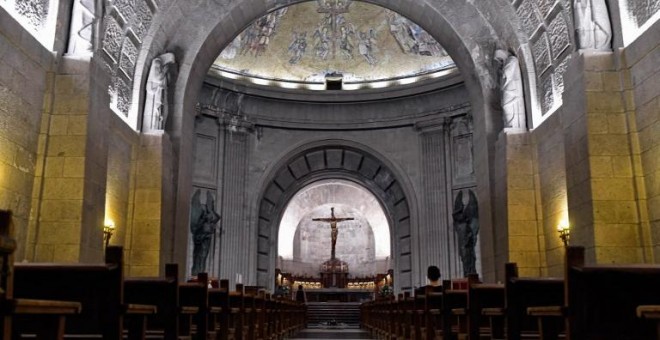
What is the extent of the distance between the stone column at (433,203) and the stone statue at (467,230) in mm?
746

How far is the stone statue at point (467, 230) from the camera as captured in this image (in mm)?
19953

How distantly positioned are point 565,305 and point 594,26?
20.9ft

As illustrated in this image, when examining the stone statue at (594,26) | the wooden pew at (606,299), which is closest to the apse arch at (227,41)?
the stone statue at (594,26)

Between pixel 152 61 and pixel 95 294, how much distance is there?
920cm

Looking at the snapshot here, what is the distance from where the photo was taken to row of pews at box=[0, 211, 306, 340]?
2.52m

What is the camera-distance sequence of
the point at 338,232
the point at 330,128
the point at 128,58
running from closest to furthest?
the point at 128,58
the point at 330,128
the point at 338,232

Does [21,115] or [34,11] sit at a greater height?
[34,11]

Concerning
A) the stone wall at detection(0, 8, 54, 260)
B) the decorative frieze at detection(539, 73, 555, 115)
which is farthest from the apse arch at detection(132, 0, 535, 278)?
the stone wall at detection(0, 8, 54, 260)

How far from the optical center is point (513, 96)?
12273mm

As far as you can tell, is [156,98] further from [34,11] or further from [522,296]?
[522,296]

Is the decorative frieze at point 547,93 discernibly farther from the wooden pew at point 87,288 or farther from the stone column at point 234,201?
the stone column at point 234,201

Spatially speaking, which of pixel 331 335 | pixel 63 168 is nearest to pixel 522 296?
pixel 63 168

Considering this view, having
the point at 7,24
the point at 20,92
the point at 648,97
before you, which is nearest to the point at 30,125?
the point at 20,92

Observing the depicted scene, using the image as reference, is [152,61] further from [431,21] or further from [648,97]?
[648,97]
